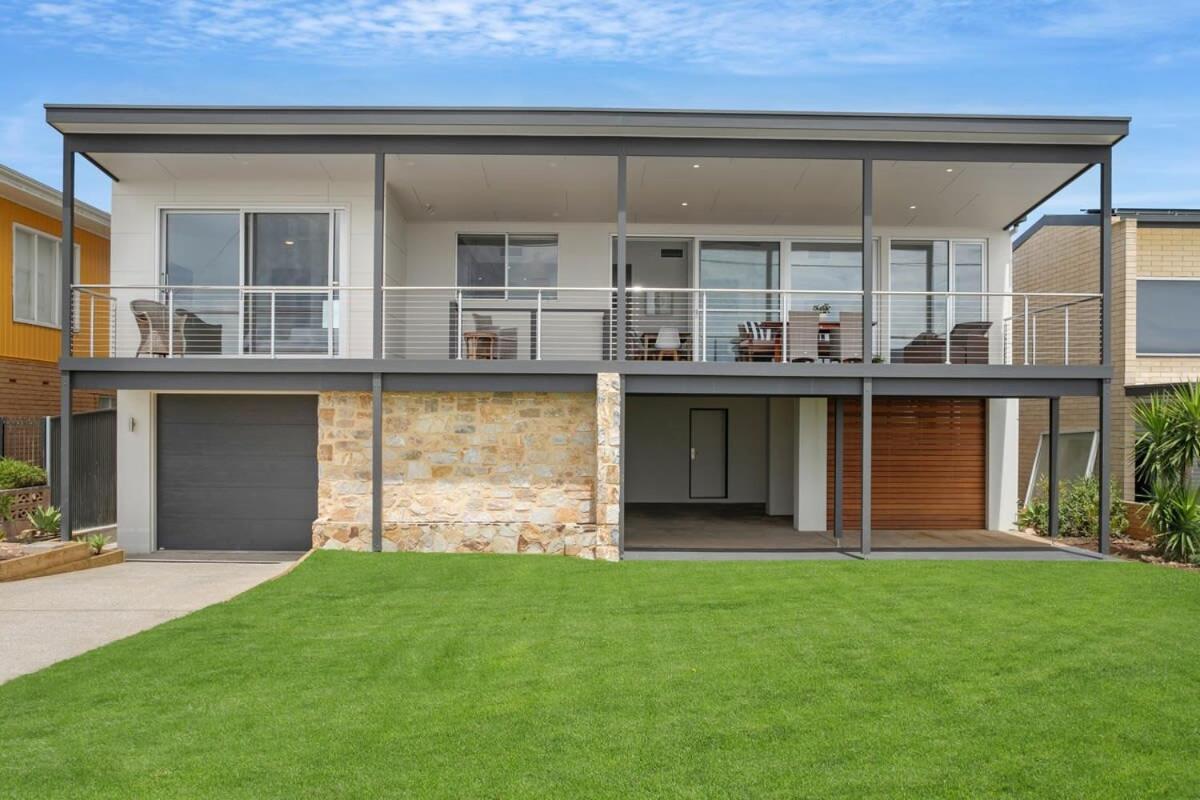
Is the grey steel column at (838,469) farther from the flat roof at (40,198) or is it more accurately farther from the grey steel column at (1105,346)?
the flat roof at (40,198)

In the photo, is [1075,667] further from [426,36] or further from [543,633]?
[426,36]

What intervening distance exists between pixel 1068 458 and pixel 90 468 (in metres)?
17.0

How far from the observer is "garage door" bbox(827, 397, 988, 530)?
1470 cm

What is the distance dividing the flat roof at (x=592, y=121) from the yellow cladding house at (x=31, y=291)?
4.17 meters

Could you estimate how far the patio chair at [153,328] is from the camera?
39.6 ft

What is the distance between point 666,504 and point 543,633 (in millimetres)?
10763

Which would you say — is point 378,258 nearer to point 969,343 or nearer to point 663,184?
point 663,184

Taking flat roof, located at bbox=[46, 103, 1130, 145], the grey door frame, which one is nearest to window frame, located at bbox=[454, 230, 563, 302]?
flat roof, located at bbox=[46, 103, 1130, 145]

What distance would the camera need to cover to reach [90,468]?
44.9 ft

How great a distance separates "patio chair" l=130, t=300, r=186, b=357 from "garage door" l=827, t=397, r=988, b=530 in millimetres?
10759

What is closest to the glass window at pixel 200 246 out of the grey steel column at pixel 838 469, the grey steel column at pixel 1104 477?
the grey steel column at pixel 838 469

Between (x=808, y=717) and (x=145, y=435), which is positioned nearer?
(x=808, y=717)

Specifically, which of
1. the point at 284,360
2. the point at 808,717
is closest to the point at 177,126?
the point at 284,360

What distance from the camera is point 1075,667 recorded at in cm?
637
